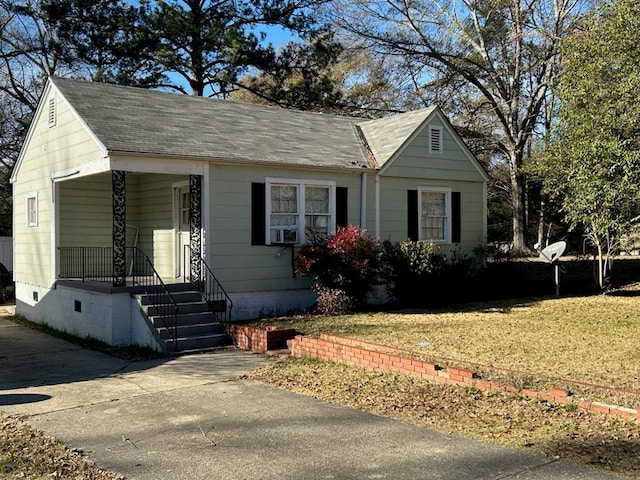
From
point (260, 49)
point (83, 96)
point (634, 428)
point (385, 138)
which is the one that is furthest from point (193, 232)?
point (260, 49)

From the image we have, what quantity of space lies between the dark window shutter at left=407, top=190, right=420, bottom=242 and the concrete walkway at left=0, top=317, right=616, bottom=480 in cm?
763

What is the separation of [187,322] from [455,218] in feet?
26.5

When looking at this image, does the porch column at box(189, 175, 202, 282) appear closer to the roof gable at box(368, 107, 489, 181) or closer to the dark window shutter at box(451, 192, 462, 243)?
the roof gable at box(368, 107, 489, 181)

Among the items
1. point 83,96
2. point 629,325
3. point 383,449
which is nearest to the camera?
point 383,449

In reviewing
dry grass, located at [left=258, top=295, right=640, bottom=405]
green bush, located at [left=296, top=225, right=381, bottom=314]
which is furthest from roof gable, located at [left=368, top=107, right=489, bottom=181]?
dry grass, located at [left=258, top=295, right=640, bottom=405]

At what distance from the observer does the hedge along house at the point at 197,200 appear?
1241 centimetres

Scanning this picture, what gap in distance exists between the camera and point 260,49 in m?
26.3

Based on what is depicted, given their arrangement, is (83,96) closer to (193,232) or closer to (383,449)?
(193,232)

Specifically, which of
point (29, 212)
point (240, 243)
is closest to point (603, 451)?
point (240, 243)

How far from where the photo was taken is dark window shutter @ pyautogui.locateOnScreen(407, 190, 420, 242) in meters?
16.1

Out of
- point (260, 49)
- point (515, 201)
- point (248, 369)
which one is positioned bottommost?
point (248, 369)

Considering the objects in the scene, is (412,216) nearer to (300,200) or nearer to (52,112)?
(300,200)

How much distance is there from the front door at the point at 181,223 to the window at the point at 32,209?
3.86 metres

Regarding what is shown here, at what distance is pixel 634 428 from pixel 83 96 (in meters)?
12.6
